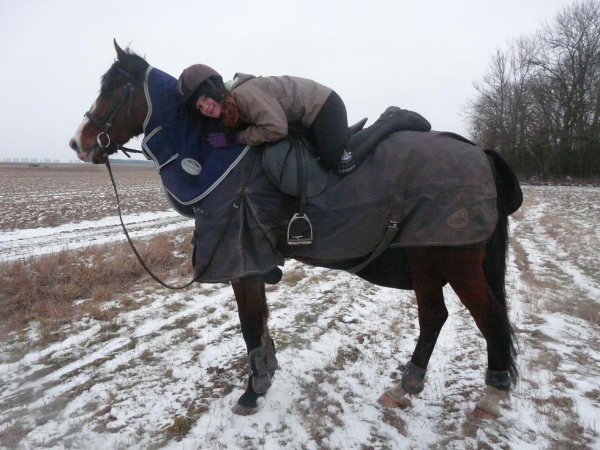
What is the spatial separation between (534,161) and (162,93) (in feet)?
119

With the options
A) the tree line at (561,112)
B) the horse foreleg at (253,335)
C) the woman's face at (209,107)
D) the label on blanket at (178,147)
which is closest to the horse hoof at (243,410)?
the horse foreleg at (253,335)

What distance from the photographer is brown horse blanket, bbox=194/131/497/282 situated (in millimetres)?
2430

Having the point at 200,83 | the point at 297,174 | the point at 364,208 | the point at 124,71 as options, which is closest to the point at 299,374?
the point at 364,208

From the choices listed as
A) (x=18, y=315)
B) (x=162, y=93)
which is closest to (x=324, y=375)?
(x=162, y=93)

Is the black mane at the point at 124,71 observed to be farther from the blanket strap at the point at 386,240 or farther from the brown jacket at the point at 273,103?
the blanket strap at the point at 386,240

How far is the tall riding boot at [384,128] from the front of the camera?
103 inches

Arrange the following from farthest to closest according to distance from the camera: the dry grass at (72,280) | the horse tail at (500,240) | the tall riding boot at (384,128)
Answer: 1. the dry grass at (72,280)
2. the horse tail at (500,240)
3. the tall riding boot at (384,128)

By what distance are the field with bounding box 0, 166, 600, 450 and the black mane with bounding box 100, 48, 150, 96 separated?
2.32 metres

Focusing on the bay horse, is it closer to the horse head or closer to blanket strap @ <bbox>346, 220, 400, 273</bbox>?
the horse head

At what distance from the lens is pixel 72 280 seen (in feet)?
18.2

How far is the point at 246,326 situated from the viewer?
2.72 metres

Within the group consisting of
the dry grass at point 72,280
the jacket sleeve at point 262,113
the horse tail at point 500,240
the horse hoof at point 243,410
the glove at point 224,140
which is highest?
the jacket sleeve at point 262,113

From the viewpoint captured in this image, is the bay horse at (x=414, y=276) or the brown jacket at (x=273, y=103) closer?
the brown jacket at (x=273, y=103)

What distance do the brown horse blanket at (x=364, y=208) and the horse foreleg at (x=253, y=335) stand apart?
0.23 meters
